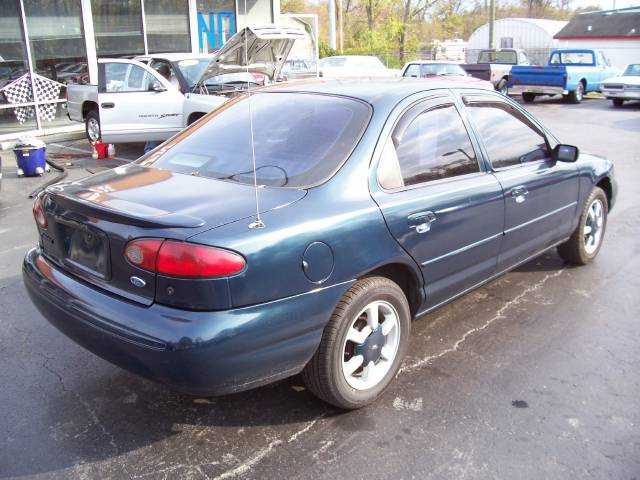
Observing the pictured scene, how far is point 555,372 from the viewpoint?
11.6 ft

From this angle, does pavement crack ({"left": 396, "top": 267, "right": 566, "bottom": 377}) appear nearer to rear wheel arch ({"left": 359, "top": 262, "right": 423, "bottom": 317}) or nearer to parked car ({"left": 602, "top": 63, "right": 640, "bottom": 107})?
rear wheel arch ({"left": 359, "top": 262, "right": 423, "bottom": 317})

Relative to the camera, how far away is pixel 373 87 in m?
3.63

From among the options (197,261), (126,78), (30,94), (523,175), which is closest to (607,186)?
(523,175)

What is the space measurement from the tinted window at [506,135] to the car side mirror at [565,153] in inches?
3.5

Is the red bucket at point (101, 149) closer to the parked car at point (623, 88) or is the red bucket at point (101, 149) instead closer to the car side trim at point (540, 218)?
the car side trim at point (540, 218)

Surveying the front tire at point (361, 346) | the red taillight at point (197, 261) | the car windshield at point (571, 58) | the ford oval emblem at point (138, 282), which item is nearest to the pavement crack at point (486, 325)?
the front tire at point (361, 346)

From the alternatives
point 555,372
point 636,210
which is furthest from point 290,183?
point 636,210

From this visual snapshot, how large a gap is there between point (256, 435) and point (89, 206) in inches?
52.8

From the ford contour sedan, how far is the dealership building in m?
10.4

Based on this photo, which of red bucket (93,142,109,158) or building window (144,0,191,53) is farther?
building window (144,0,191,53)

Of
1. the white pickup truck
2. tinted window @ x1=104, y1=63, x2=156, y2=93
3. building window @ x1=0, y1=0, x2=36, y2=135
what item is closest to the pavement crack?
the white pickup truck

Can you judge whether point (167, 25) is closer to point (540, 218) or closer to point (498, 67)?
point (498, 67)

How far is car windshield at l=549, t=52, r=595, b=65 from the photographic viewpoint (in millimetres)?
23781

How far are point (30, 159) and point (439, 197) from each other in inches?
298
